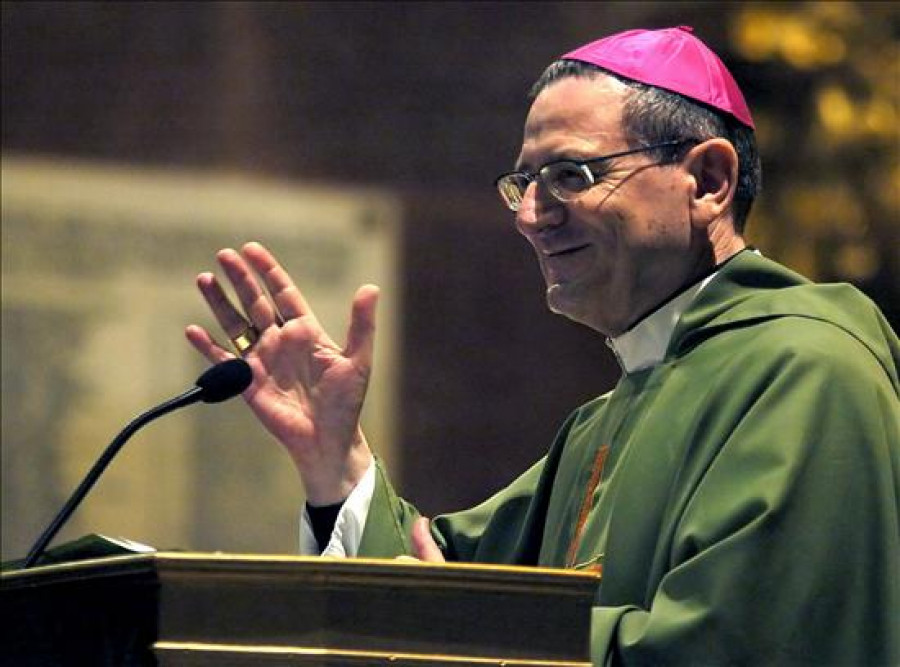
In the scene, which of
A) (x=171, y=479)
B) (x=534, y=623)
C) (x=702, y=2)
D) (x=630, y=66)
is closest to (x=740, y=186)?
(x=630, y=66)

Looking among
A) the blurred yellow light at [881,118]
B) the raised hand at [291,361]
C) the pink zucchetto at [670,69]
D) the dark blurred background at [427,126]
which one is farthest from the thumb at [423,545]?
the blurred yellow light at [881,118]

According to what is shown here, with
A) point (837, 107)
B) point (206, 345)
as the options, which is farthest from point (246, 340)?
point (837, 107)

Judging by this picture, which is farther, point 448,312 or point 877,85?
point 877,85

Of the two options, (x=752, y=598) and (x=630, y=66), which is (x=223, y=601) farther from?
(x=630, y=66)

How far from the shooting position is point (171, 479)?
7676mm

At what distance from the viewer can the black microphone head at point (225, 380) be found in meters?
3.73

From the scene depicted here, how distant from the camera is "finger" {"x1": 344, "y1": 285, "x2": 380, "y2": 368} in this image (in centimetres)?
416

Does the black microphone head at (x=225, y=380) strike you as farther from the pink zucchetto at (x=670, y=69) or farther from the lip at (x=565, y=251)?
the pink zucchetto at (x=670, y=69)

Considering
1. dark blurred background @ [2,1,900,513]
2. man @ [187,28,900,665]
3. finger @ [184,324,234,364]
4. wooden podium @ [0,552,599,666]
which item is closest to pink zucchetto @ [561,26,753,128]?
man @ [187,28,900,665]

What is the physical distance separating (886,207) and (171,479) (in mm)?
2951

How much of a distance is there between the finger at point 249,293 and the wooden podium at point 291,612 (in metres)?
1.36

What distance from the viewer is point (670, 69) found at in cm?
434

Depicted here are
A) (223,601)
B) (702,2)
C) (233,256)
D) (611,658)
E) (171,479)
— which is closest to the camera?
(223,601)

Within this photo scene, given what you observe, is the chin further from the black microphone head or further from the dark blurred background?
the dark blurred background
